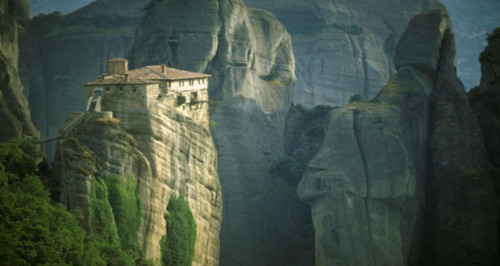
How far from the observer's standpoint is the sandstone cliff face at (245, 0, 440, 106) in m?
94.5

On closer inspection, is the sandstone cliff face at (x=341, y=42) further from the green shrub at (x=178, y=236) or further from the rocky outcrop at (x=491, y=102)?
the green shrub at (x=178, y=236)

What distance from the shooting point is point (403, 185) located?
58469 mm

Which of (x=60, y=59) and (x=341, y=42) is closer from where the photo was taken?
(x=60, y=59)

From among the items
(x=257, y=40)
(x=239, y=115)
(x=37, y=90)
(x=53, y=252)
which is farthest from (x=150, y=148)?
(x=37, y=90)

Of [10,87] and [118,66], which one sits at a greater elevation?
[118,66]

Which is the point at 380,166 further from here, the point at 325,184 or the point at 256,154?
Result: the point at 256,154

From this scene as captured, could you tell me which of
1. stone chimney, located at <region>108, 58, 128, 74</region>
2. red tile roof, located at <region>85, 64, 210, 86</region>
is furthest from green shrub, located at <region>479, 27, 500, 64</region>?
stone chimney, located at <region>108, 58, 128, 74</region>

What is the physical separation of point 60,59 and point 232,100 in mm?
24250

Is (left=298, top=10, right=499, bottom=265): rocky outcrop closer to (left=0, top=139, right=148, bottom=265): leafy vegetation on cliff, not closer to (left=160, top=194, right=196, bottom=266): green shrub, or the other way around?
(left=160, top=194, right=196, bottom=266): green shrub

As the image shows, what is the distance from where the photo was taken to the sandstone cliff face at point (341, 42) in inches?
3720

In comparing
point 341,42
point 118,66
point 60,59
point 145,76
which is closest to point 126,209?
point 145,76

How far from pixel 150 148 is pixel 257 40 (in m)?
30.6

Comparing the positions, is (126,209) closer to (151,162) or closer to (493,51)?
(151,162)

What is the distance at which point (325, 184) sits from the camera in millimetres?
58781
